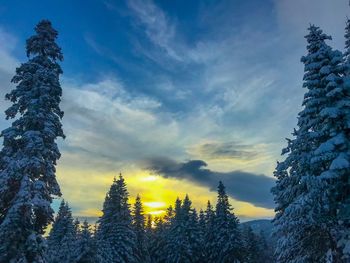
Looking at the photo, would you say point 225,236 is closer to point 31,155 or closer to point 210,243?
point 210,243

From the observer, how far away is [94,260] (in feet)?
134

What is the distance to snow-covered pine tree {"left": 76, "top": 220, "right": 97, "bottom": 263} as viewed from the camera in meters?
40.7

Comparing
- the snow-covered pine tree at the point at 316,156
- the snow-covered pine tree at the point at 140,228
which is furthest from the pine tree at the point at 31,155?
the snow-covered pine tree at the point at 140,228

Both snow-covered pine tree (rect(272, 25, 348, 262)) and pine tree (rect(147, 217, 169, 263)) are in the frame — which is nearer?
snow-covered pine tree (rect(272, 25, 348, 262))

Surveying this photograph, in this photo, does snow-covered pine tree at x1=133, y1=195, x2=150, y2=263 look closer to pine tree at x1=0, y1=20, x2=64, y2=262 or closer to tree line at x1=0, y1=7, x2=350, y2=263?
tree line at x1=0, y1=7, x2=350, y2=263

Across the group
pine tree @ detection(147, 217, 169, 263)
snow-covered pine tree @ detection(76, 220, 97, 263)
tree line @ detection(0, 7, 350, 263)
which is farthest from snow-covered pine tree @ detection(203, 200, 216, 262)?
tree line @ detection(0, 7, 350, 263)

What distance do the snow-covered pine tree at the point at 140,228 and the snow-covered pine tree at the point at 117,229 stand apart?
38.6 feet

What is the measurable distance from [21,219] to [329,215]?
53.8 feet

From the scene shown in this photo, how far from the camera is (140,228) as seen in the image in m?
72.8

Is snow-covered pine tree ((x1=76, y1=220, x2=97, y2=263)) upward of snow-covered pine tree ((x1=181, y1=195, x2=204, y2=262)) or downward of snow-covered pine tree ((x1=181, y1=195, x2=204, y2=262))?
downward

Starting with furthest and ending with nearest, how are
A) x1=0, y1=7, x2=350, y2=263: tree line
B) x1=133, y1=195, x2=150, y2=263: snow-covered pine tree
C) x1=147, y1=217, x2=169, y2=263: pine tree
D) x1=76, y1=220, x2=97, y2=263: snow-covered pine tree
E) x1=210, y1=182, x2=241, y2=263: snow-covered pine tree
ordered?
x1=147, y1=217, x2=169, y2=263: pine tree < x1=133, y1=195, x2=150, y2=263: snow-covered pine tree < x1=210, y1=182, x2=241, y2=263: snow-covered pine tree < x1=76, y1=220, x2=97, y2=263: snow-covered pine tree < x1=0, y1=7, x2=350, y2=263: tree line

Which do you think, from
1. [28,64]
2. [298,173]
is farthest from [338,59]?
[28,64]

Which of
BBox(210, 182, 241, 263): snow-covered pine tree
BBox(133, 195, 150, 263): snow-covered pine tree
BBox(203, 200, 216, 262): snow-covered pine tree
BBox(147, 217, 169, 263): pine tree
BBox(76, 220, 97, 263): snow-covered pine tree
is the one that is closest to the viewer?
BBox(76, 220, 97, 263): snow-covered pine tree

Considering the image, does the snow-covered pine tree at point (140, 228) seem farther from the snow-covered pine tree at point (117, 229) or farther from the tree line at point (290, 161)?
the tree line at point (290, 161)
